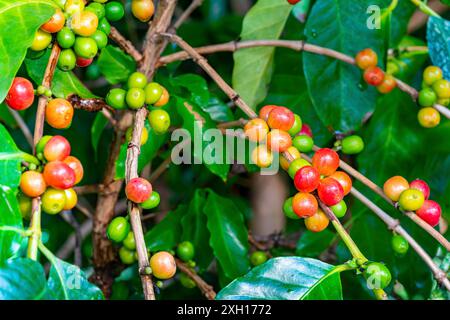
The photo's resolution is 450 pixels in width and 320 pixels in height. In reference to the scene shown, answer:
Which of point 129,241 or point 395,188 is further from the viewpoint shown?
point 129,241

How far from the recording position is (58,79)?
39.7 inches

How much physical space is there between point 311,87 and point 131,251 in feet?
1.53

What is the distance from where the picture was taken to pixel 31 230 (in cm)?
75

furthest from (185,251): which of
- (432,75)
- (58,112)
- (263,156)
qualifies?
(432,75)

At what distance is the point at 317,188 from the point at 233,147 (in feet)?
0.95

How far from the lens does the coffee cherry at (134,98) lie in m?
0.96

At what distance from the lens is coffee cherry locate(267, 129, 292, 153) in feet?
2.99

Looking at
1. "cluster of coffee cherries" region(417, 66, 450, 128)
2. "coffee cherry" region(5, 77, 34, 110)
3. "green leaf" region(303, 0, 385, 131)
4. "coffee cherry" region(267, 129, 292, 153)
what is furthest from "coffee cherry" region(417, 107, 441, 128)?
"coffee cherry" region(5, 77, 34, 110)

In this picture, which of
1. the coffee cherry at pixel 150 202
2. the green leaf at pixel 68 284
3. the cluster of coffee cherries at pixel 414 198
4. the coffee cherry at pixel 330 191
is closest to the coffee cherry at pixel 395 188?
the cluster of coffee cherries at pixel 414 198

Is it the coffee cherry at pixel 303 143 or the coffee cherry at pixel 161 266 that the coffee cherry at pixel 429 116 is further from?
the coffee cherry at pixel 161 266

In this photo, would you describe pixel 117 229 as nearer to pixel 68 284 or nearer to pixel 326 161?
pixel 68 284

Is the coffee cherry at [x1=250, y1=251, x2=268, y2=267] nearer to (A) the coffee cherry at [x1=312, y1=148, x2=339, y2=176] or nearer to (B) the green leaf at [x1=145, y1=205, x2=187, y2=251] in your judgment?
(B) the green leaf at [x1=145, y1=205, x2=187, y2=251]

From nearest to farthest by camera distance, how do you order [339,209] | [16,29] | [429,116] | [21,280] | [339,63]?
[21,280], [16,29], [339,209], [429,116], [339,63]
